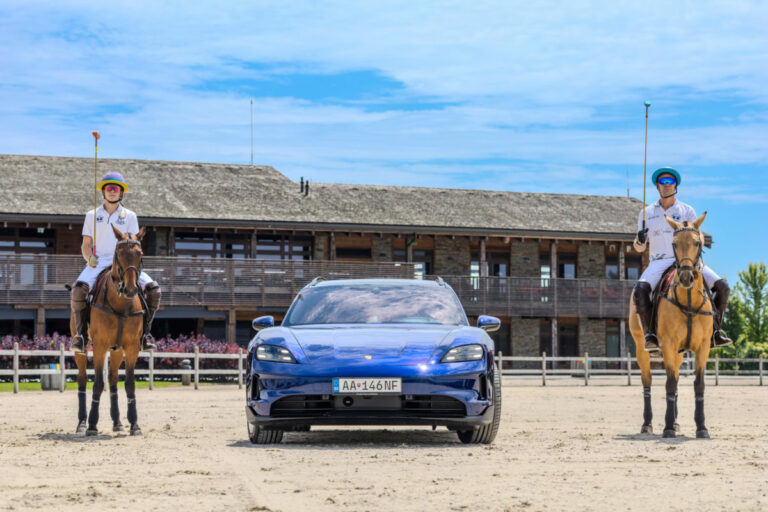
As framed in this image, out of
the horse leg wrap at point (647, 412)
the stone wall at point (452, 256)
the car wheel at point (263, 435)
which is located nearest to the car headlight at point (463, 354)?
the car wheel at point (263, 435)

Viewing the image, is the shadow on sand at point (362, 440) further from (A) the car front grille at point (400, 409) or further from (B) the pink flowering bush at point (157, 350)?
(B) the pink flowering bush at point (157, 350)

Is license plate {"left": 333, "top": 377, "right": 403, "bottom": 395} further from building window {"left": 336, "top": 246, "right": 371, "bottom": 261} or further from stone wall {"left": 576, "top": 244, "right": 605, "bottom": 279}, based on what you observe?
stone wall {"left": 576, "top": 244, "right": 605, "bottom": 279}

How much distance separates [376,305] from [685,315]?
10.9ft

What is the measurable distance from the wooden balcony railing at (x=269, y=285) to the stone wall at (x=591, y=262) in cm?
255

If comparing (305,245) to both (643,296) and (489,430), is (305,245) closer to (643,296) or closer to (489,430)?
(643,296)

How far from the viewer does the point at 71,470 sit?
9.15 m

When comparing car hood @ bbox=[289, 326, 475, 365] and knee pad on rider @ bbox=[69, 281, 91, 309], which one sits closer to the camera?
car hood @ bbox=[289, 326, 475, 365]

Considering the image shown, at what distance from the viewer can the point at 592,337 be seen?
164 ft

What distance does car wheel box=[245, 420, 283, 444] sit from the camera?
1107 cm

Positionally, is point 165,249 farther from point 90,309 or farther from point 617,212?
point 90,309

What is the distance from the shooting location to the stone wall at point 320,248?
45.6 m

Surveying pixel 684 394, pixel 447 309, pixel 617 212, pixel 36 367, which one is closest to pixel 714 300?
pixel 447 309

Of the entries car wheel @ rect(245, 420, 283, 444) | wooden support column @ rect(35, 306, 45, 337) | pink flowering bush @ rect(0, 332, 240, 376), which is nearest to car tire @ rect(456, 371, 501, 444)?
car wheel @ rect(245, 420, 283, 444)

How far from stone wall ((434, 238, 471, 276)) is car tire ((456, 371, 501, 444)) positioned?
120 feet
